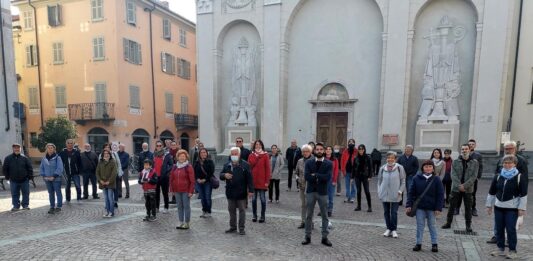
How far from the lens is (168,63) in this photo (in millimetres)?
27016

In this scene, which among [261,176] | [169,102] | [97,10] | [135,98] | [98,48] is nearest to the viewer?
[261,176]

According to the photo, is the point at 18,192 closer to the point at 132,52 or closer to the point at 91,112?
the point at 91,112

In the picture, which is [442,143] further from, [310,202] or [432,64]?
[310,202]

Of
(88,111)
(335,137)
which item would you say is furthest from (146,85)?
(335,137)

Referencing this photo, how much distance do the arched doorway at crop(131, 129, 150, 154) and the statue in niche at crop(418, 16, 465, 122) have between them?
19089 mm

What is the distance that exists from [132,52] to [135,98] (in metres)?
3.32

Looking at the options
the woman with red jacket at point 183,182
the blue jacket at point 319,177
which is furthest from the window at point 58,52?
the blue jacket at point 319,177

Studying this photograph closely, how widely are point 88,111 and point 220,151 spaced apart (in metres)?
10.5

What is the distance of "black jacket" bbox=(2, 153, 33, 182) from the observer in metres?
8.40

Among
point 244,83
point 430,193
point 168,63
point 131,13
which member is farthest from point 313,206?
point 168,63

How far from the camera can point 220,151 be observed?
19328 mm

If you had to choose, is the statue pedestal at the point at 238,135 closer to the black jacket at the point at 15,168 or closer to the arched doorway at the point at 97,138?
the arched doorway at the point at 97,138

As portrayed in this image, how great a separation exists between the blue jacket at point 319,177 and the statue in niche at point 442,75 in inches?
448

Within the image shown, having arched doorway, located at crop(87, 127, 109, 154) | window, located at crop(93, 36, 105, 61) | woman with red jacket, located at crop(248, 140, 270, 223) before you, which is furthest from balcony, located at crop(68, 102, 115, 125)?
woman with red jacket, located at crop(248, 140, 270, 223)
